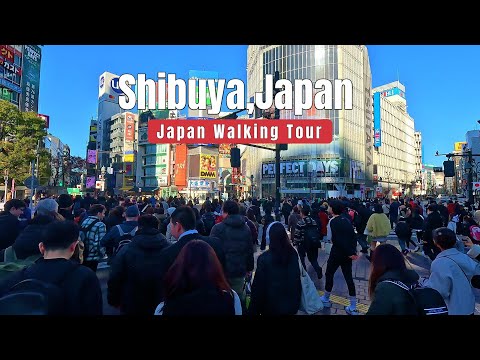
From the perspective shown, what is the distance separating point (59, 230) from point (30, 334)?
33.0 inches

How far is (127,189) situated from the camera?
73.5m

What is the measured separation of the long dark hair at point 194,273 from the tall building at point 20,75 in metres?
52.9

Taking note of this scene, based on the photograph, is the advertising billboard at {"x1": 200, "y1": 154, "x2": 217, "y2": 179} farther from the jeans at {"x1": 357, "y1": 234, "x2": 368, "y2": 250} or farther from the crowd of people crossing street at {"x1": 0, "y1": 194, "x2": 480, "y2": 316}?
the crowd of people crossing street at {"x1": 0, "y1": 194, "x2": 480, "y2": 316}

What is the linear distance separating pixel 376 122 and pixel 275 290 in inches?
3435

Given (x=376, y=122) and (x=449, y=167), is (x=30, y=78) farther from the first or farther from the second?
(x=376, y=122)

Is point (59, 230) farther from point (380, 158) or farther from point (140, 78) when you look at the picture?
point (380, 158)

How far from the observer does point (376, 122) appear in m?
80.4

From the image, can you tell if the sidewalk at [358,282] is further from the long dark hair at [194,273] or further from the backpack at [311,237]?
the long dark hair at [194,273]

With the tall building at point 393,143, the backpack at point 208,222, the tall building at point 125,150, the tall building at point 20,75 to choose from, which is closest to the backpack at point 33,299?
the backpack at point 208,222

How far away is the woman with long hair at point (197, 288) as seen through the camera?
1949 mm

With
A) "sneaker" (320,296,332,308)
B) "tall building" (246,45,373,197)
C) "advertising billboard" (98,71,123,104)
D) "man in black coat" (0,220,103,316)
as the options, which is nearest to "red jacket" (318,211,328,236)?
"sneaker" (320,296,332,308)

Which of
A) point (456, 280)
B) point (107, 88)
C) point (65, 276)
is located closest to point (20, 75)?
point (107, 88)

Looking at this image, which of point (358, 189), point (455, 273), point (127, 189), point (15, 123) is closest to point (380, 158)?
point (358, 189)
